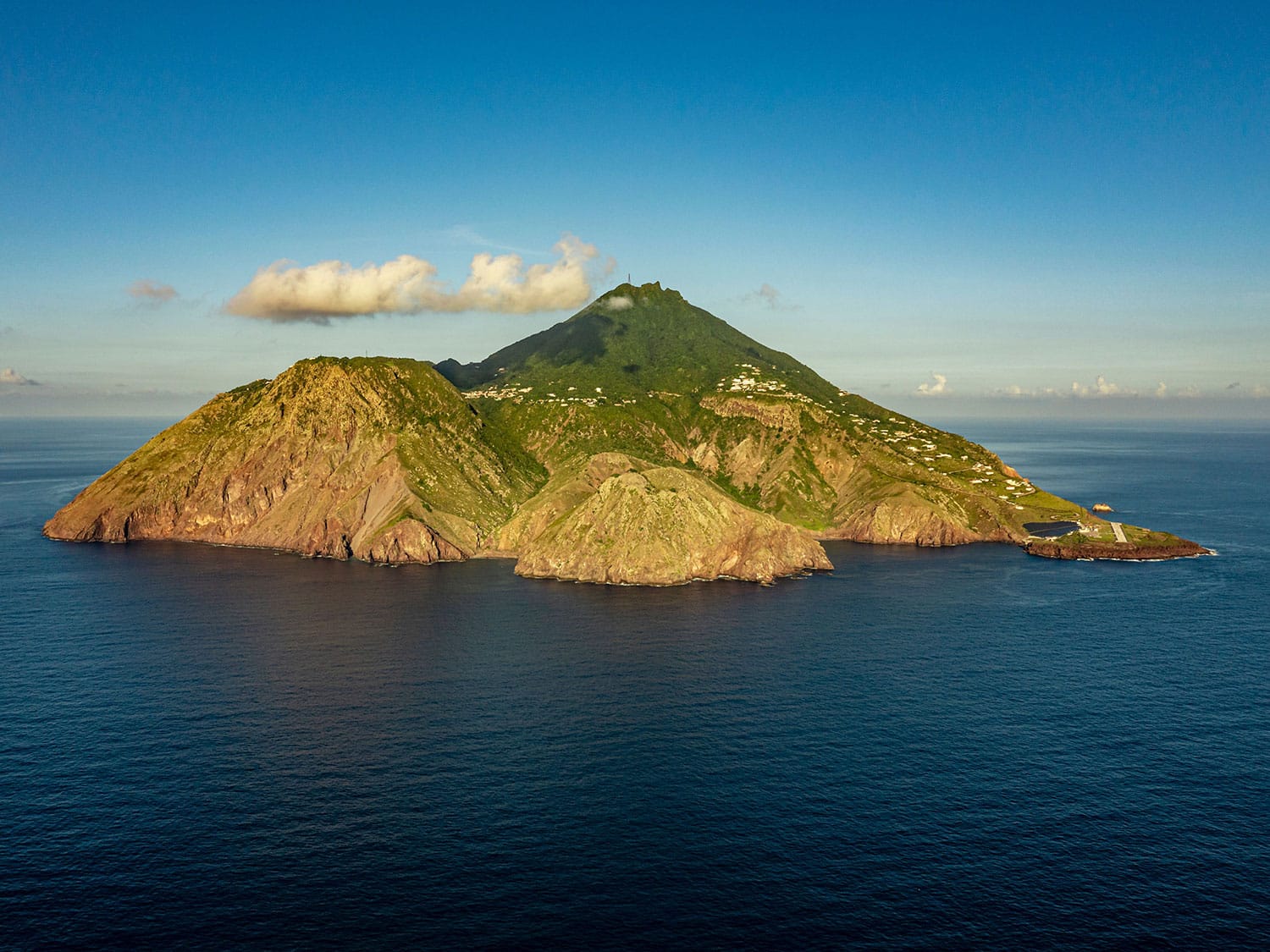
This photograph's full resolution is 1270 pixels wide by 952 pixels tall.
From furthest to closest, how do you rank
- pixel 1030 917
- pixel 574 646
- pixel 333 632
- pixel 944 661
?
pixel 333 632
pixel 574 646
pixel 944 661
pixel 1030 917

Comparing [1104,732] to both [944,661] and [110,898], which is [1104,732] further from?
[110,898]

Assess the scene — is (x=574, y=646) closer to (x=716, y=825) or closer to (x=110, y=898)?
(x=716, y=825)

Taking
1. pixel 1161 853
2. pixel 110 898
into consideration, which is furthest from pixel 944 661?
pixel 110 898

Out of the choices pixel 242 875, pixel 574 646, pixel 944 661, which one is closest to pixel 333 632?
pixel 574 646

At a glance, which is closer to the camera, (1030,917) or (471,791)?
(1030,917)

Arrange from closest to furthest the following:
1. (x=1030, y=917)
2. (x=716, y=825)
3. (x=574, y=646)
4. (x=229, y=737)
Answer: (x=1030, y=917) < (x=716, y=825) < (x=229, y=737) < (x=574, y=646)

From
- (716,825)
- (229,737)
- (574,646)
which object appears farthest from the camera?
(574,646)
